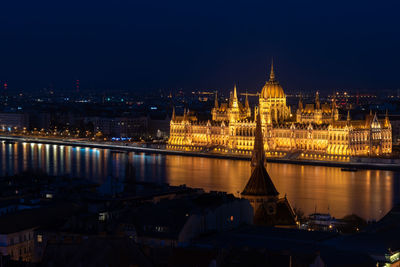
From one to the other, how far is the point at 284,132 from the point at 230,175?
13891 mm

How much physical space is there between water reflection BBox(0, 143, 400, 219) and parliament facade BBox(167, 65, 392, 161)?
4210 millimetres

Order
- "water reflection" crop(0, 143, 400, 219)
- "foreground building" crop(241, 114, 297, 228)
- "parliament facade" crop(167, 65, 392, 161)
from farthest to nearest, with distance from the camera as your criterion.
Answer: "parliament facade" crop(167, 65, 392, 161) → "water reflection" crop(0, 143, 400, 219) → "foreground building" crop(241, 114, 297, 228)

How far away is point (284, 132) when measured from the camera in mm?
47750

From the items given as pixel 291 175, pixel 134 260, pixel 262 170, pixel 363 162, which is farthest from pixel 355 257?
pixel 363 162

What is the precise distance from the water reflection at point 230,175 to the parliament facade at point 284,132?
4.21 metres

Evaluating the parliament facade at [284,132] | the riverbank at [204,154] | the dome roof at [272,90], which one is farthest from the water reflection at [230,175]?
the dome roof at [272,90]

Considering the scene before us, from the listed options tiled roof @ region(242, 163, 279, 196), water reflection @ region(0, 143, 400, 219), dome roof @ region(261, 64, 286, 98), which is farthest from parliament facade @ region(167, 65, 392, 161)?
tiled roof @ region(242, 163, 279, 196)

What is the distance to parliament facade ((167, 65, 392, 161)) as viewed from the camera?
44.6 metres

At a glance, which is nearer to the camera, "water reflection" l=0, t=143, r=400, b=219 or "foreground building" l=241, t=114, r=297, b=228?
"foreground building" l=241, t=114, r=297, b=228

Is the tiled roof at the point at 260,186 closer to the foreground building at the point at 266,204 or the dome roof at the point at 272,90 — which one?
the foreground building at the point at 266,204

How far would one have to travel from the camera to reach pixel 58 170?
34.7 metres

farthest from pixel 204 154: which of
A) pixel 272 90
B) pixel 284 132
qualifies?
pixel 272 90

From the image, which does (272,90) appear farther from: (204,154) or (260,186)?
(260,186)

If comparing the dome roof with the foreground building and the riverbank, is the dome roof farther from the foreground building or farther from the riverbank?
the foreground building
